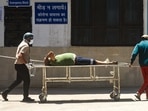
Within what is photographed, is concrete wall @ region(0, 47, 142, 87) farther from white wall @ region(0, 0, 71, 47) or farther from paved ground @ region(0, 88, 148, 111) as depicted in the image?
paved ground @ region(0, 88, 148, 111)

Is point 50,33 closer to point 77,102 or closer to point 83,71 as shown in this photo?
point 83,71

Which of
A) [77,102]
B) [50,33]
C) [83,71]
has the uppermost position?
[50,33]

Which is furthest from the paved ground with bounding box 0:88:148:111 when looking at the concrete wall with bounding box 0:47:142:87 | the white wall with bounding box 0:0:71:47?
the white wall with bounding box 0:0:71:47

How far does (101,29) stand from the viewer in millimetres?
15320

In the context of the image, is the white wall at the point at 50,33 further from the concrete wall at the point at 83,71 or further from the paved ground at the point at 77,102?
the paved ground at the point at 77,102

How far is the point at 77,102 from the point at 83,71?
123 inches

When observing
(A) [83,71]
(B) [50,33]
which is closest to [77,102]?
(A) [83,71]

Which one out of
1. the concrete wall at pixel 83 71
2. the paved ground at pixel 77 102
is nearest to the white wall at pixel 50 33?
the concrete wall at pixel 83 71

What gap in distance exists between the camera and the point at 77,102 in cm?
1210

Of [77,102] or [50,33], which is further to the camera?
[50,33]

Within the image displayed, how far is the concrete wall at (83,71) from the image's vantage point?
593 inches

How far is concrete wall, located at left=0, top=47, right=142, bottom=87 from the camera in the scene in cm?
1507
